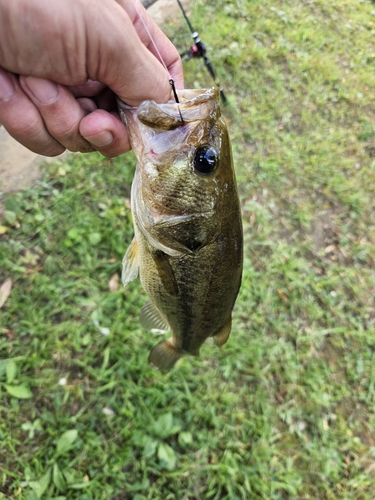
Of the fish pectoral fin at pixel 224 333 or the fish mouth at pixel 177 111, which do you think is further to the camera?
the fish pectoral fin at pixel 224 333

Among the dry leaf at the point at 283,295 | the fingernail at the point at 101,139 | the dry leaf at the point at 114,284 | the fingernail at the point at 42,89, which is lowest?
the dry leaf at the point at 283,295

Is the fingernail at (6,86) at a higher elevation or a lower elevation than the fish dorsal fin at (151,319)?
higher

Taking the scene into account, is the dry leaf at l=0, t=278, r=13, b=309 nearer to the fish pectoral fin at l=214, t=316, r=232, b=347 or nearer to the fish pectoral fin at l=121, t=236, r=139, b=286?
the fish pectoral fin at l=121, t=236, r=139, b=286

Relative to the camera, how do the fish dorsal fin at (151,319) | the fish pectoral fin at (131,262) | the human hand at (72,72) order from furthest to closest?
the fish dorsal fin at (151,319)
the fish pectoral fin at (131,262)
the human hand at (72,72)

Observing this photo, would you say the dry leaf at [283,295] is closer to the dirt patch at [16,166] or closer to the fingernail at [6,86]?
the dirt patch at [16,166]

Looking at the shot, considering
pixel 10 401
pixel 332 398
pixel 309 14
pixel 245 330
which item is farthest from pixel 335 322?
pixel 309 14

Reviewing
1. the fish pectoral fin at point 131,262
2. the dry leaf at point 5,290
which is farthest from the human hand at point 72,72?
the dry leaf at point 5,290
